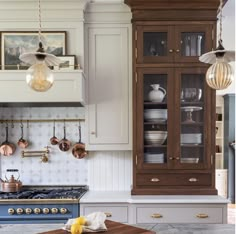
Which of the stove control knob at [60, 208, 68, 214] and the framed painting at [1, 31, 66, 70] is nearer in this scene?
the stove control knob at [60, 208, 68, 214]

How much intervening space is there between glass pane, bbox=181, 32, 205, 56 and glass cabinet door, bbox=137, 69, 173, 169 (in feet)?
0.88

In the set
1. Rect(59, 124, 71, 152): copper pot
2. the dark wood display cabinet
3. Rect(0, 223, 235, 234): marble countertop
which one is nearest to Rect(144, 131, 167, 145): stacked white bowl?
the dark wood display cabinet

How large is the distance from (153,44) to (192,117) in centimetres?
77

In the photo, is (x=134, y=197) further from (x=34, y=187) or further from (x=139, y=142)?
(x=34, y=187)

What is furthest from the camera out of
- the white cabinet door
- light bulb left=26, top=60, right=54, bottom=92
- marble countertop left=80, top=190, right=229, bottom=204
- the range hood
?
the white cabinet door

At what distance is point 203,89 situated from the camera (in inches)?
125

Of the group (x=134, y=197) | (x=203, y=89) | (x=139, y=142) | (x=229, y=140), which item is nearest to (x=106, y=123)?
(x=139, y=142)

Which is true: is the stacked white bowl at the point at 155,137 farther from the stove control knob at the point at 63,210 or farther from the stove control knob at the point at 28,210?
the stove control knob at the point at 28,210

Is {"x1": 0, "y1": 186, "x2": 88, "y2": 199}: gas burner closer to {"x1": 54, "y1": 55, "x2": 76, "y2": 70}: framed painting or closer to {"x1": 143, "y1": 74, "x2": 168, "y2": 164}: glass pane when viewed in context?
{"x1": 143, "y1": 74, "x2": 168, "y2": 164}: glass pane

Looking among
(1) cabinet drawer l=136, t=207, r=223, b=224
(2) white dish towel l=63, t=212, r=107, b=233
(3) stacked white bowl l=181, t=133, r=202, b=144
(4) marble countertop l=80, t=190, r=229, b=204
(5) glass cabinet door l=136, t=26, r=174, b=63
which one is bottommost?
(1) cabinet drawer l=136, t=207, r=223, b=224

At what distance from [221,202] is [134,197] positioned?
75 cm

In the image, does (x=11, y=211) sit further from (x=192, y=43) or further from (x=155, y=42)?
(x=192, y=43)

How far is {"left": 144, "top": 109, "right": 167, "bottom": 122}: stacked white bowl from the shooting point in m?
3.19

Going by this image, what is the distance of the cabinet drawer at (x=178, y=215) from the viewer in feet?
9.67
